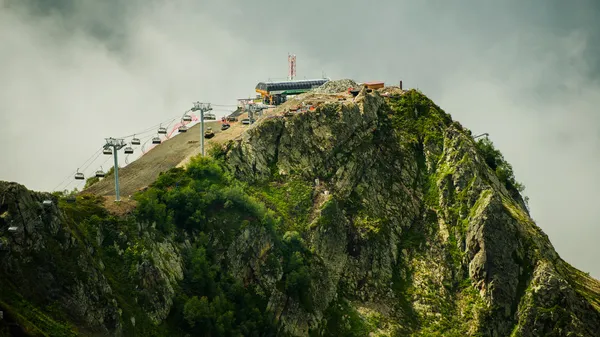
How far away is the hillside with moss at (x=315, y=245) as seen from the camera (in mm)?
113625

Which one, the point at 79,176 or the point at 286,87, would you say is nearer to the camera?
the point at 79,176

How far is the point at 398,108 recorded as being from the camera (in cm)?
16562

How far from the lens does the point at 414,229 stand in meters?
150

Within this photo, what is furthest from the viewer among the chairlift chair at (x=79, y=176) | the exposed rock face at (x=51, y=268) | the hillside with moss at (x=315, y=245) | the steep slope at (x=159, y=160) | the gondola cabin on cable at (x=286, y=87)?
the gondola cabin on cable at (x=286, y=87)

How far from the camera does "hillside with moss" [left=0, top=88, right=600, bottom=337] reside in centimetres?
11362

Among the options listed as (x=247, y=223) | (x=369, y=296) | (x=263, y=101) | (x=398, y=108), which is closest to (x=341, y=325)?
(x=369, y=296)

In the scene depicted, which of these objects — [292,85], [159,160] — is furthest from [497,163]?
[159,160]

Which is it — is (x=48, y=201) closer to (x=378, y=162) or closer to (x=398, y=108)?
(x=378, y=162)

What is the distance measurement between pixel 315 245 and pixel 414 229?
16.8 m

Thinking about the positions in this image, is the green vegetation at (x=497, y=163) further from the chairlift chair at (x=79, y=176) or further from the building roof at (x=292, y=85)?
the chairlift chair at (x=79, y=176)

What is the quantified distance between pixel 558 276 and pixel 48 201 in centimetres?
6998

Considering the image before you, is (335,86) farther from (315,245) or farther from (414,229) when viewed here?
(315,245)

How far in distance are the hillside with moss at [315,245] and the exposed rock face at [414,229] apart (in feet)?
0.76

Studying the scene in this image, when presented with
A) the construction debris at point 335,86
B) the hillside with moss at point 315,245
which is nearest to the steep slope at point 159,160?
the hillside with moss at point 315,245
